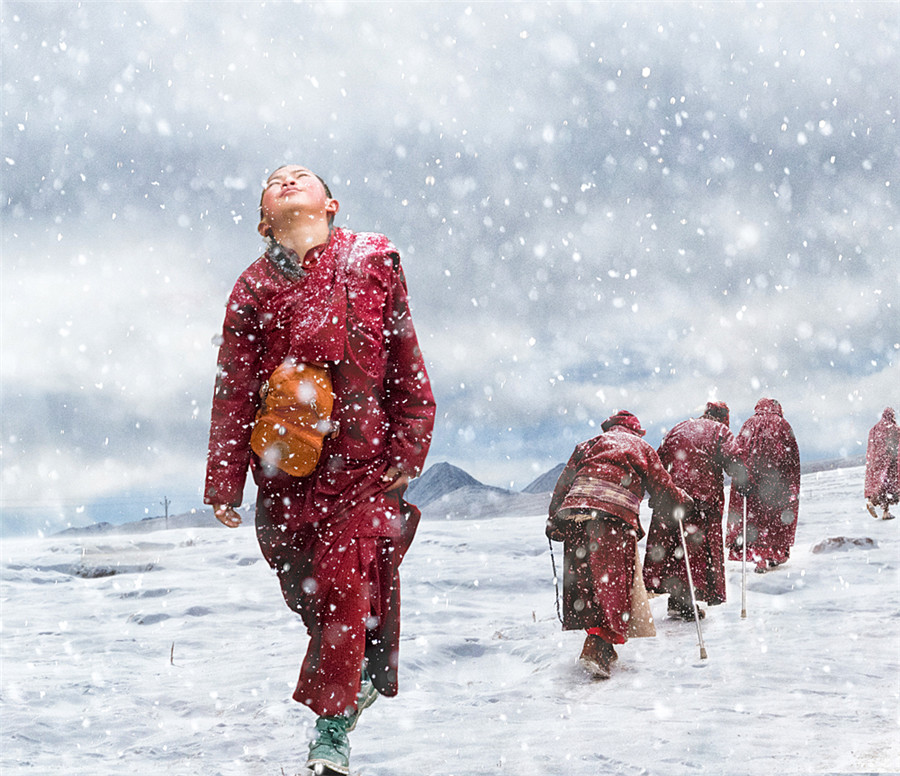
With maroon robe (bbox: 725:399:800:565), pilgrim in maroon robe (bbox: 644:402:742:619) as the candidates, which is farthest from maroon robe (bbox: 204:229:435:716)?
maroon robe (bbox: 725:399:800:565)

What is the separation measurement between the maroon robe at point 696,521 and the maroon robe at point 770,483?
238 cm

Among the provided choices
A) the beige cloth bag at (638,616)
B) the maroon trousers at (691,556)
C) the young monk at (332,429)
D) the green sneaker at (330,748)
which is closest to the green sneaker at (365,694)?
the young monk at (332,429)

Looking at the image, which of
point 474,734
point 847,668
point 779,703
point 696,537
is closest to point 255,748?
point 474,734

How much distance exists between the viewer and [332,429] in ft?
9.50

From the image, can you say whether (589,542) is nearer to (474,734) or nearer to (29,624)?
(474,734)

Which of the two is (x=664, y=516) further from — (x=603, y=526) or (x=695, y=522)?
(x=603, y=526)

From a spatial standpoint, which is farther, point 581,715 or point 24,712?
point 24,712

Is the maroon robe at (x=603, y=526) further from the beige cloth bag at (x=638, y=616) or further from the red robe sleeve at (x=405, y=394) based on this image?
the red robe sleeve at (x=405, y=394)

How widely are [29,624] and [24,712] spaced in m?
3.50

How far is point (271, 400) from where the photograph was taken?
9.43 ft

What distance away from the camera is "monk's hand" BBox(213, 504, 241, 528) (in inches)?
120

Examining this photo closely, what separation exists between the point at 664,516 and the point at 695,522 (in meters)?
0.44

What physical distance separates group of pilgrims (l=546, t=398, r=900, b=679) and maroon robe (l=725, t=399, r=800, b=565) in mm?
12

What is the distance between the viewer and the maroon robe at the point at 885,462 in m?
13.8
